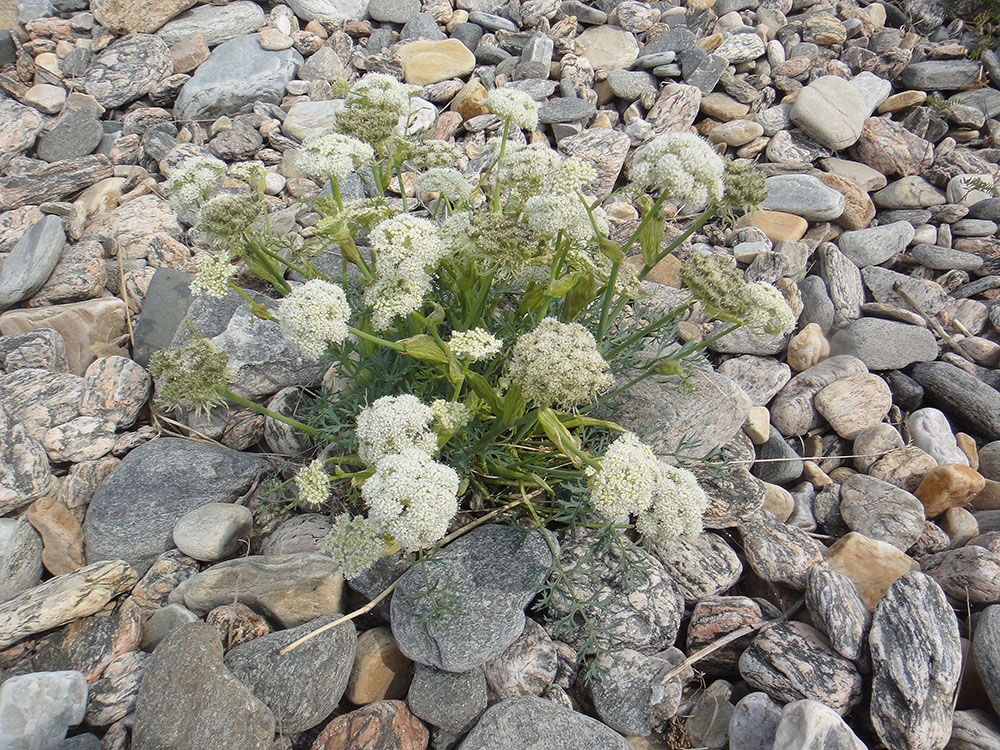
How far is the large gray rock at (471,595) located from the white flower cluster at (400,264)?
1280 mm

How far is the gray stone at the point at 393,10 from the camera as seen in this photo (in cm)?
881

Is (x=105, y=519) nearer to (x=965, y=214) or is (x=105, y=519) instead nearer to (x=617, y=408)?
(x=617, y=408)

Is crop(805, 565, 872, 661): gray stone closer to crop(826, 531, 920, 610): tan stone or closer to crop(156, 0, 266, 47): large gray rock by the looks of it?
crop(826, 531, 920, 610): tan stone

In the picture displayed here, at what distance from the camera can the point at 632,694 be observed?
3605mm

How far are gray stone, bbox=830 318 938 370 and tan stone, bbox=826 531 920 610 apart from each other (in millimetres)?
2117

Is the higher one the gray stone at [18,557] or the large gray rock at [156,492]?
the large gray rock at [156,492]

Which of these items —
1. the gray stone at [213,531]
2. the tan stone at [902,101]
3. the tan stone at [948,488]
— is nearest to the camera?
the gray stone at [213,531]

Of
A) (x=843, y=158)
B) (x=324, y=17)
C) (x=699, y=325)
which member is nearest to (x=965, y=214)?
(x=843, y=158)

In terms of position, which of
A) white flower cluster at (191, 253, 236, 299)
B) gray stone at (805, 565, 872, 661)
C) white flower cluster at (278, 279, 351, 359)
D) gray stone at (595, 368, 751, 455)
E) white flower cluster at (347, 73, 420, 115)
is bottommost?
gray stone at (805, 565, 872, 661)

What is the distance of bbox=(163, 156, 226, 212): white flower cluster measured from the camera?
12.2 ft

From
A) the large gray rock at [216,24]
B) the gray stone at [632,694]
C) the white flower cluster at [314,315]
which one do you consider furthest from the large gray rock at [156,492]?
the large gray rock at [216,24]

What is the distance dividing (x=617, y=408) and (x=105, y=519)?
3.38 m

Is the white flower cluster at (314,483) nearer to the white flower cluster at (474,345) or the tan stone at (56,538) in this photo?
the white flower cluster at (474,345)

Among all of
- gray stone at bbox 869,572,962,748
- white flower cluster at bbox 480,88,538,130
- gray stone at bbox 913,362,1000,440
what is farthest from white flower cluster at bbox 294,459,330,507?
gray stone at bbox 913,362,1000,440
